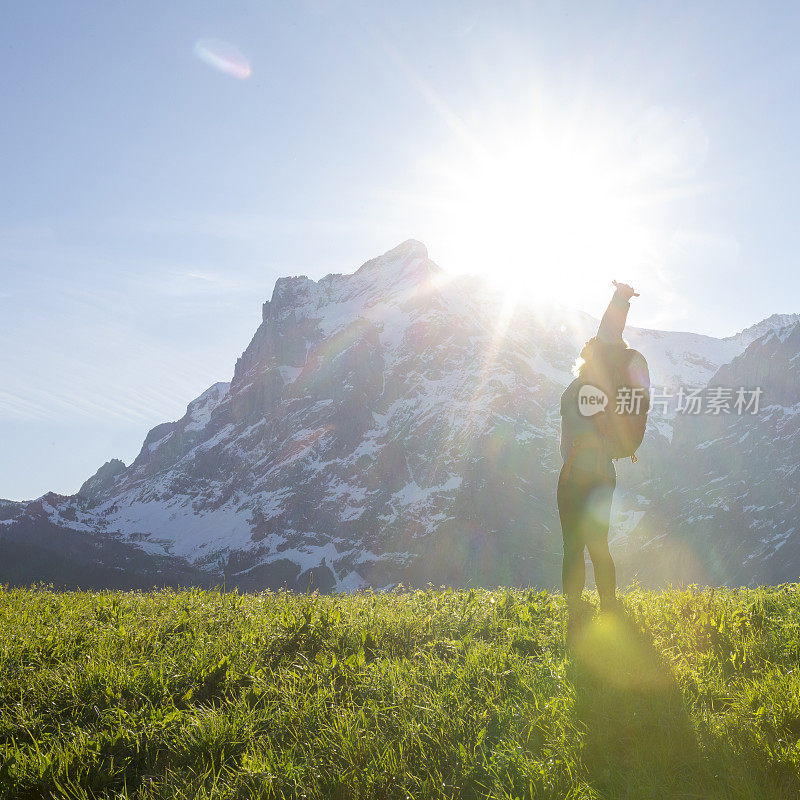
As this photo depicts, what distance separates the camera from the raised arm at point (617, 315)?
302 inches

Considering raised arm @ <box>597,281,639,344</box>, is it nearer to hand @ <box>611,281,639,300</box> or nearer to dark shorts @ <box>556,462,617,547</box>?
hand @ <box>611,281,639,300</box>

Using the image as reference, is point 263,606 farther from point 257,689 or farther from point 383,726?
point 383,726

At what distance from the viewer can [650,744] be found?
3.95 metres

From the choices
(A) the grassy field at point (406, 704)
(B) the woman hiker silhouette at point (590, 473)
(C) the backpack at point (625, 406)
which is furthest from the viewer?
(C) the backpack at point (625, 406)

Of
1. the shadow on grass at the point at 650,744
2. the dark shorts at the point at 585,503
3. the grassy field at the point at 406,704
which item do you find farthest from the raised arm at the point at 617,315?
the shadow on grass at the point at 650,744

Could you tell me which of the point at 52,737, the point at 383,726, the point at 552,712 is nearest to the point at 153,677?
the point at 52,737

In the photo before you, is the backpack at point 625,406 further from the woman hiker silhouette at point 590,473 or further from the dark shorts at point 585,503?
the dark shorts at point 585,503

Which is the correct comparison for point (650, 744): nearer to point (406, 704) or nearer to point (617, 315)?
point (406, 704)

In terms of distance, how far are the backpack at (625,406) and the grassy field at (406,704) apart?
2064mm

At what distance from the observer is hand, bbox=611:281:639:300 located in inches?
301

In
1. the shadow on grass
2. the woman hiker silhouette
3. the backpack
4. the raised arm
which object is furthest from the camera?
the raised arm

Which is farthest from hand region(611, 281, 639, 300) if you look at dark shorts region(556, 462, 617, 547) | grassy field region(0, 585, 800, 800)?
grassy field region(0, 585, 800, 800)

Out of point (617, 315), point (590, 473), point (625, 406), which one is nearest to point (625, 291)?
point (617, 315)

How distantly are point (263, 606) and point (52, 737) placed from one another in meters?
3.47
